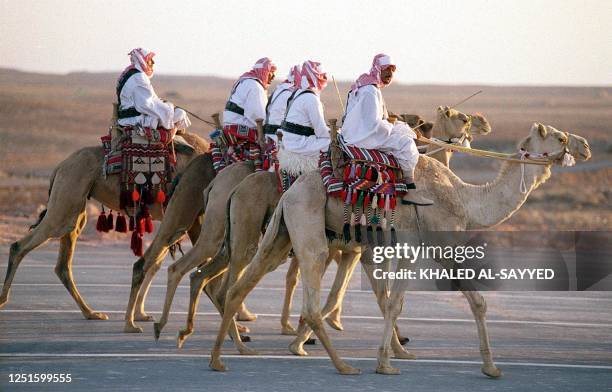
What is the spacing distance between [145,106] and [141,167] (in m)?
0.71

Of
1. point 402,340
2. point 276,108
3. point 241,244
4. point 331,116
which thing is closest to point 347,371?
point 241,244

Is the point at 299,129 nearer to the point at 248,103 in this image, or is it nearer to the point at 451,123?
the point at 248,103

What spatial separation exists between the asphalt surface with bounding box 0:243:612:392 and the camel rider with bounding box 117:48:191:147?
227 centimetres

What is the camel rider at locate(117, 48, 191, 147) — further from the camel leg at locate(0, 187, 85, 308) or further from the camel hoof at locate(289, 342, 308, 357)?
the camel hoof at locate(289, 342, 308, 357)

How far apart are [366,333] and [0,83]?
105 m

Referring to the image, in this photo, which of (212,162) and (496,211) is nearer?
(496,211)

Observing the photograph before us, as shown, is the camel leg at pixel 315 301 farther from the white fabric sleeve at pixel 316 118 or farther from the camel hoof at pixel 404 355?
the white fabric sleeve at pixel 316 118

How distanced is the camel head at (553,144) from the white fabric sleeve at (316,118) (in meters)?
1.99

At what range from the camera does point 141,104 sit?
52.0 feet

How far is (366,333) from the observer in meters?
15.0

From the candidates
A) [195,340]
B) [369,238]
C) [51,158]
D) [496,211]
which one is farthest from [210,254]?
[51,158]

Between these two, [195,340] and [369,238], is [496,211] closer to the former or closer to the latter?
[369,238]

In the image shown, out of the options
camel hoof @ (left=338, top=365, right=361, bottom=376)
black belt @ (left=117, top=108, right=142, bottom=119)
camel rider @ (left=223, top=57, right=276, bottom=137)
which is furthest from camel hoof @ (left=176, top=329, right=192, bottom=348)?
black belt @ (left=117, top=108, right=142, bottom=119)

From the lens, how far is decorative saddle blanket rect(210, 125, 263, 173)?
15.1 meters
